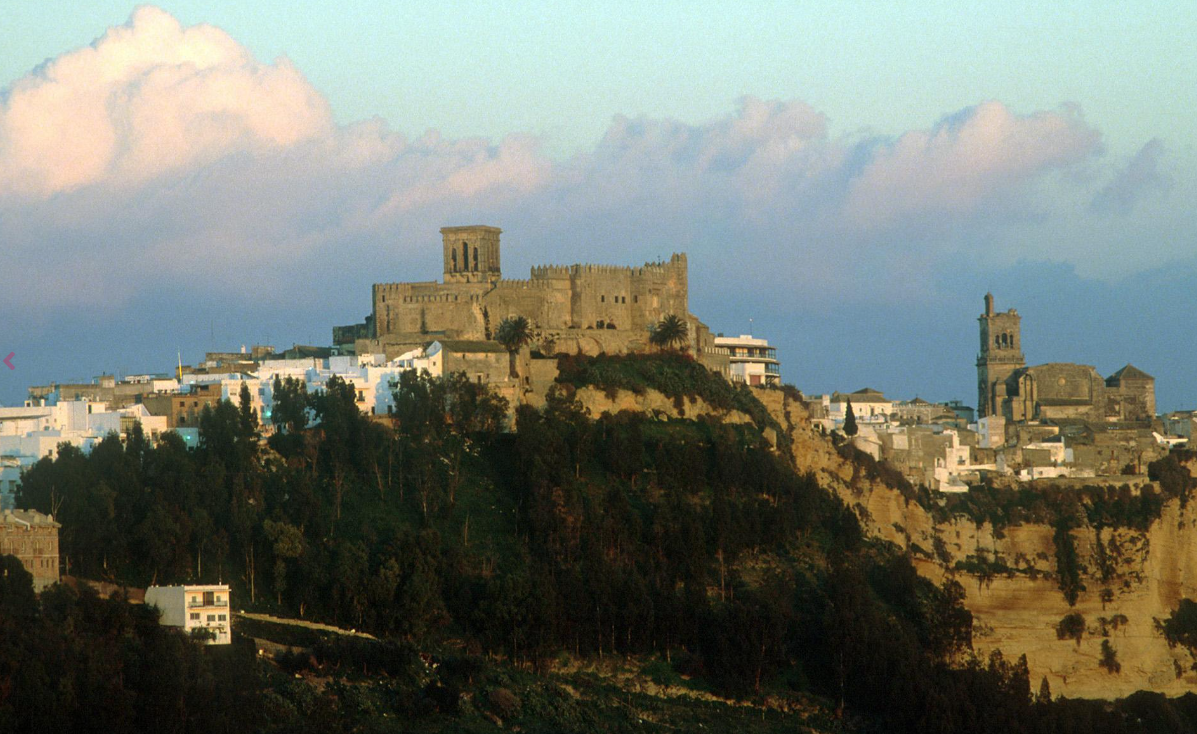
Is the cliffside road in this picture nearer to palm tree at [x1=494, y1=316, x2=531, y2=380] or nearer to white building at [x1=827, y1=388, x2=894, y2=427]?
palm tree at [x1=494, y1=316, x2=531, y2=380]

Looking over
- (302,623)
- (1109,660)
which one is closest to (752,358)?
(1109,660)

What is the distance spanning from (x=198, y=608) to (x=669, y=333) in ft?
84.4

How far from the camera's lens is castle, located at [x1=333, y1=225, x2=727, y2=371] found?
68125 mm

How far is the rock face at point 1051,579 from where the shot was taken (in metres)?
65.1

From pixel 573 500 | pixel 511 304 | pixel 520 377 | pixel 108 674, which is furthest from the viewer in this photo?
pixel 511 304

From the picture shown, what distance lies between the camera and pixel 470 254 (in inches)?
2731

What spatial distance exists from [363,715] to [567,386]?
70.2 feet

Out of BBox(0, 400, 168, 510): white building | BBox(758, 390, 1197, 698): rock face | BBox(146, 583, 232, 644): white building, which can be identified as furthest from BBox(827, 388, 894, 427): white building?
BBox(146, 583, 232, 644): white building

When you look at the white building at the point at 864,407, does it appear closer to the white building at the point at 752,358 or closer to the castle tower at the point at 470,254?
the white building at the point at 752,358

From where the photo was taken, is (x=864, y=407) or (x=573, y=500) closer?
(x=573, y=500)

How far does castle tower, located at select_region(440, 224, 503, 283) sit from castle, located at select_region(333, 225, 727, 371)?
0.11ft

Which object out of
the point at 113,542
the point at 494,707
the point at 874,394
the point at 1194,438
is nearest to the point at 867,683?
the point at 494,707

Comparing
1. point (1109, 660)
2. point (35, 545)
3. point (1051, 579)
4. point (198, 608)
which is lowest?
point (1109, 660)

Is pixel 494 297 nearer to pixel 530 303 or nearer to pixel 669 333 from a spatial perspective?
pixel 530 303
